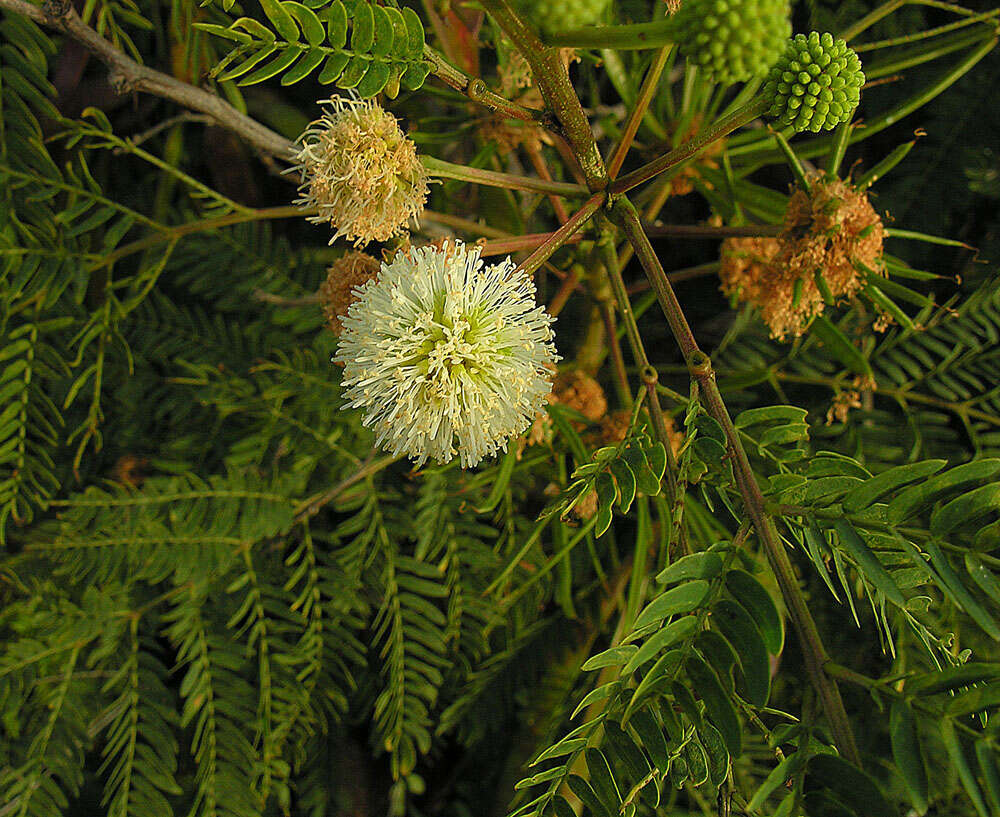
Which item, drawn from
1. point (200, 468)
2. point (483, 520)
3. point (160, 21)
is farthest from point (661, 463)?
point (160, 21)

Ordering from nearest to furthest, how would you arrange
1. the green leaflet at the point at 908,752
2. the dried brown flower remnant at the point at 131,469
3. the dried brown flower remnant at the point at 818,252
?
the green leaflet at the point at 908,752 < the dried brown flower remnant at the point at 818,252 < the dried brown flower remnant at the point at 131,469

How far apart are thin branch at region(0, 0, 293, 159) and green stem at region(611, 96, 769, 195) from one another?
338 millimetres

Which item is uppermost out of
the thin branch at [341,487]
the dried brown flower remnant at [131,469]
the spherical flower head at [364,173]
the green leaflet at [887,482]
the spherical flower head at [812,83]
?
the spherical flower head at [812,83]

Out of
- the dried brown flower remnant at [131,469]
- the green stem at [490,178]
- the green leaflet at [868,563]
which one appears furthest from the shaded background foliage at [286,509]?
the green leaflet at [868,563]

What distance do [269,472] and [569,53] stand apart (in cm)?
56

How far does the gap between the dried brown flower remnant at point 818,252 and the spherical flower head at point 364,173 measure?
0.30m

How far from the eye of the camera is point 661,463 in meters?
0.40

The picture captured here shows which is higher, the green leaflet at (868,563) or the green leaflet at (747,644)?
the green leaflet at (868,563)

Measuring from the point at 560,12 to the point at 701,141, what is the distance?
6.0 inches

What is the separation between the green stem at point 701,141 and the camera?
0.39 metres

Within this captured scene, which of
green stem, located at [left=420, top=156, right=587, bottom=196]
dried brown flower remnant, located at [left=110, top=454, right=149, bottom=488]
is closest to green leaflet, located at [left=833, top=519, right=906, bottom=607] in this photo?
green stem, located at [left=420, top=156, right=587, bottom=196]

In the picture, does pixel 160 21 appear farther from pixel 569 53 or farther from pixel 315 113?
pixel 569 53

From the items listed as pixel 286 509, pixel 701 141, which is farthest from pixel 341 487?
pixel 701 141

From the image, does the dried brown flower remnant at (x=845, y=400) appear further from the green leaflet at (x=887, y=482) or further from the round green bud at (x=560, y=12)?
the round green bud at (x=560, y=12)
